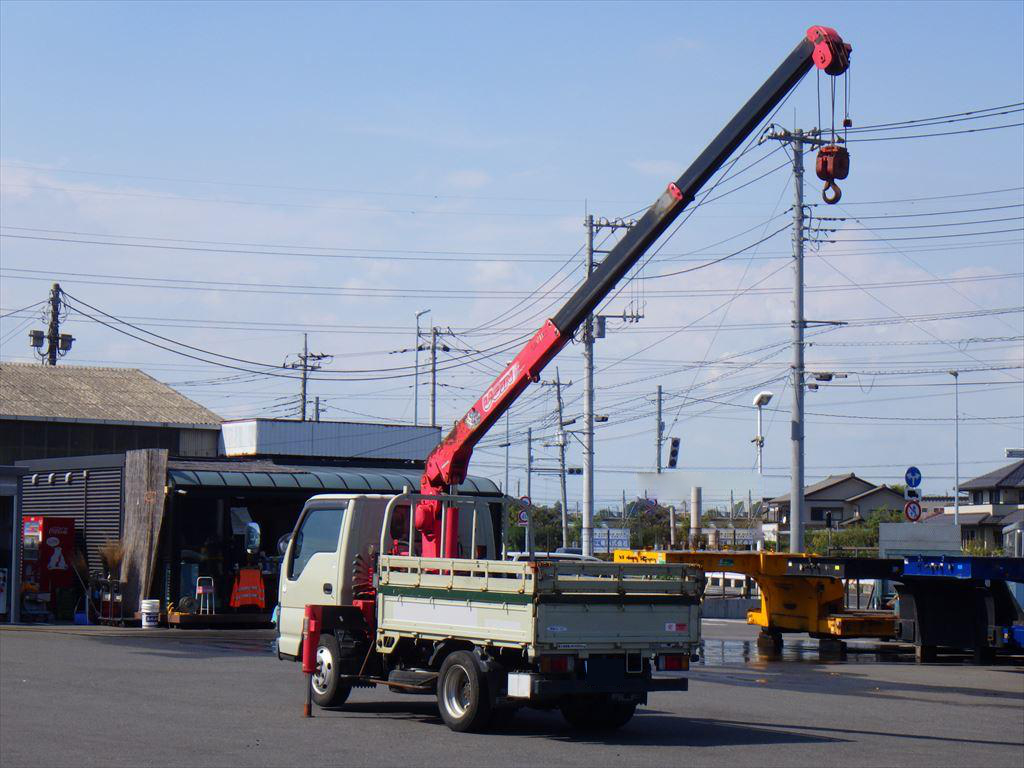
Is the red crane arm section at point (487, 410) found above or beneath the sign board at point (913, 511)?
above

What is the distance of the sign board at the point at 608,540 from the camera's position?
4534 cm

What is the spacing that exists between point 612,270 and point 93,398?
3880 cm

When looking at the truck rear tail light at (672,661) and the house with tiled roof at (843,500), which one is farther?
the house with tiled roof at (843,500)

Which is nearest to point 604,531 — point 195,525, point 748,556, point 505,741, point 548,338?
point 195,525

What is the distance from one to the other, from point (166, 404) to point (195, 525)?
810 inches

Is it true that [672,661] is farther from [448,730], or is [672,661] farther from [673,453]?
[673,453]

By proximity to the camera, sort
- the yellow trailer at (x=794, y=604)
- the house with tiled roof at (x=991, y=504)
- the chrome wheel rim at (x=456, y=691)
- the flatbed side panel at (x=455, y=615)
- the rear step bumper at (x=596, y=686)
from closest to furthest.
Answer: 1. the rear step bumper at (x=596, y=686)
2. the flatbed side panel at (x=455, y=615)
3. the chrome wheel rim at (x=456, y=691)
4. the yellow trailer at (x=794, y=604)
5. the house with tiled roof at (x=991, y=504)

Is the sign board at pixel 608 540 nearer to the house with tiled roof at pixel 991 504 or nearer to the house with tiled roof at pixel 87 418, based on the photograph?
the house with tiled roof at pixel 87 418

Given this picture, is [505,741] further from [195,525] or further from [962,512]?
[962,512]

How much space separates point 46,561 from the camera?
104 ft

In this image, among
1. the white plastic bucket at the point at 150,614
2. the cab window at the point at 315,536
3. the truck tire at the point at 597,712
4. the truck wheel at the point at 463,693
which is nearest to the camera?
the truck wheel at the point at 463,693

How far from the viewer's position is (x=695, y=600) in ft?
44.8

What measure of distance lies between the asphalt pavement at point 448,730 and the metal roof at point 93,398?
90.6 feet

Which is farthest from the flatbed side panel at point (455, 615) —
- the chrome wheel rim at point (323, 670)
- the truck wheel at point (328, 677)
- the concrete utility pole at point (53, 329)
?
the concrete utility pole at point (53, 329)
